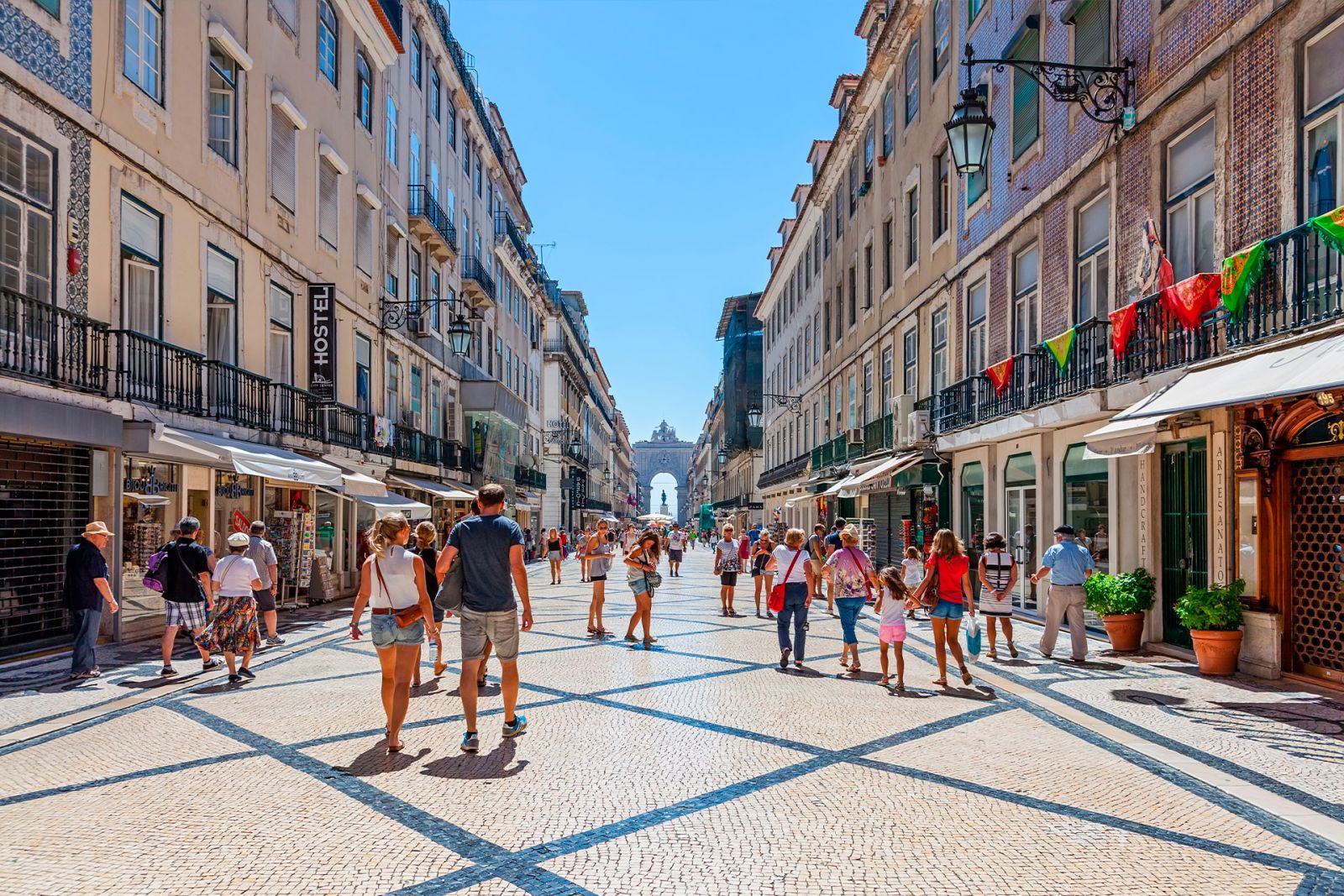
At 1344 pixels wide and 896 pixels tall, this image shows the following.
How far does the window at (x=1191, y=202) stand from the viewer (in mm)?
10414

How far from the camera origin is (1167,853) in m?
4.34

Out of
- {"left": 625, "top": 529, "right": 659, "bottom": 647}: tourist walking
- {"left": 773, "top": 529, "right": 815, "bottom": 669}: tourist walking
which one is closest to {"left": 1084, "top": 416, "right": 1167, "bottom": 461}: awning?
{"left": 773, "top": 529, "right": 815, "bottom": 669}: tourist walking

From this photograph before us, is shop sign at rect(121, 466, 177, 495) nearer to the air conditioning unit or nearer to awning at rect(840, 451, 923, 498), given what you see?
awning at rect(840, 451, 923, 498)

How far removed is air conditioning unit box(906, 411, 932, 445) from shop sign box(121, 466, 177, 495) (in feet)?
45.1

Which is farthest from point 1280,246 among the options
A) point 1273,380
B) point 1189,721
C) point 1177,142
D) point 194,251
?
point 194,251

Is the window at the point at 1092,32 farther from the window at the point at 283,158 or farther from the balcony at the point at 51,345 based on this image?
the balcony at the point at 51,345

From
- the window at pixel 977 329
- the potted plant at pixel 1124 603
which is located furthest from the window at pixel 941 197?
the potted plant at pixel 1124 603

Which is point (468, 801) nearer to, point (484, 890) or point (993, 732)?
point (484, 890)

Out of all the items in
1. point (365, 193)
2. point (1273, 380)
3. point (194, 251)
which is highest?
point (365, 193)

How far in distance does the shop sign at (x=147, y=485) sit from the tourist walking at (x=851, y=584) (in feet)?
28.4

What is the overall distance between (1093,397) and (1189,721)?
545 centimetres

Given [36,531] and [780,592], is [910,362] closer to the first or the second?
[780,592]

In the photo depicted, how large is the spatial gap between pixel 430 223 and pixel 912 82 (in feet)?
41.8

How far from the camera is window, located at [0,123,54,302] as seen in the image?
9898mm
